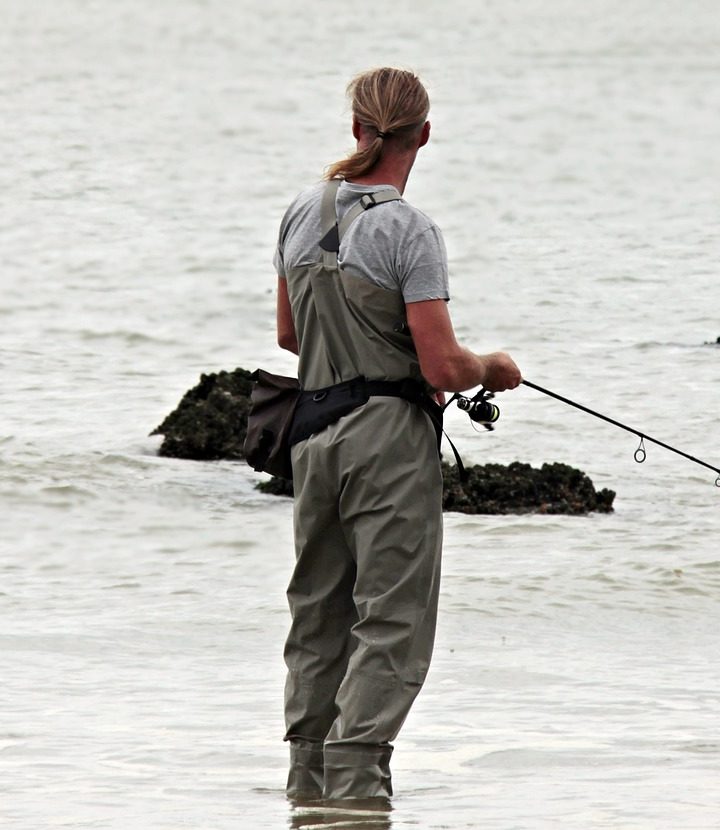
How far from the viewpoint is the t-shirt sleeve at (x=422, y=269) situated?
13.7 feet

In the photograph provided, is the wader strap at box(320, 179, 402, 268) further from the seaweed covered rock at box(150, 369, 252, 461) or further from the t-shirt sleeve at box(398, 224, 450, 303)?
the seaweed covered rock at box(150, 369, 252, 461)

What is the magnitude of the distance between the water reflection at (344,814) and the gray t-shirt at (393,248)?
1.37m

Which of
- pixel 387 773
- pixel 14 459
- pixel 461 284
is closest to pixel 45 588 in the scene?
pixel 14 459

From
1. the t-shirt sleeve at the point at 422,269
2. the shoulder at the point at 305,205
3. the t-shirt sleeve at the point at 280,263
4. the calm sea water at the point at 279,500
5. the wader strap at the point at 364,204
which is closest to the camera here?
the t-shirt sleeve at the point at 422,269

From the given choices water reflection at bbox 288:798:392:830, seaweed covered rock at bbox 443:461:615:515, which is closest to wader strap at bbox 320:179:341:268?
water reflection at bbox 288:798:392:830

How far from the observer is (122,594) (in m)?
9.20

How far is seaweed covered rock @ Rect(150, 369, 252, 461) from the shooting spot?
44.7 feet

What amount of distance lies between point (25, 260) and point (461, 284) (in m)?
6.82

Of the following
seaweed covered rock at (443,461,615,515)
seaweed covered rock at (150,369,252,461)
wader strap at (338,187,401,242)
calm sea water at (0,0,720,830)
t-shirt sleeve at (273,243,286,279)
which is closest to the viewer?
wader strap at (338,187,401,242)

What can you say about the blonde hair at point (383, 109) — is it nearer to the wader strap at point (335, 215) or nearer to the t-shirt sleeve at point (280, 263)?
the wader strap at point (335, 215)

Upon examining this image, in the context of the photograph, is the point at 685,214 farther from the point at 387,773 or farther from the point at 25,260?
the point at 387,773

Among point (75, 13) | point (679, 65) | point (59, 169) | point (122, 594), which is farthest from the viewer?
point (75, 13)

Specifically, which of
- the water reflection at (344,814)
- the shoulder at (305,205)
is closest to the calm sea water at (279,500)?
the water reflection at (344,814)

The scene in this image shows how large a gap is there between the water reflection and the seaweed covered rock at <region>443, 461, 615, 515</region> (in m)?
7.40
